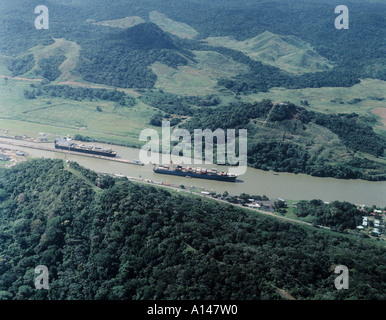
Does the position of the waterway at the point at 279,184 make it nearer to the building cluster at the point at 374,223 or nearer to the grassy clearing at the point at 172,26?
the building cluster at the point at 374,223

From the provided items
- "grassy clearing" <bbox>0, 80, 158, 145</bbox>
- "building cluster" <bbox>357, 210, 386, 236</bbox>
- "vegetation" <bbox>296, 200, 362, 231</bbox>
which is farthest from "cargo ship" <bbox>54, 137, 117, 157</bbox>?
"building cluster" <bbox>357, 210, 386, 236</bbox>

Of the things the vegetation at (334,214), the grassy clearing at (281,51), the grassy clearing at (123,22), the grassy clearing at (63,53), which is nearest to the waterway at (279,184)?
the vegetation at (334,214)

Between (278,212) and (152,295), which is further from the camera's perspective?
(278,212)

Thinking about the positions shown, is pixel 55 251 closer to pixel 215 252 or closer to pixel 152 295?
pixel 152 295

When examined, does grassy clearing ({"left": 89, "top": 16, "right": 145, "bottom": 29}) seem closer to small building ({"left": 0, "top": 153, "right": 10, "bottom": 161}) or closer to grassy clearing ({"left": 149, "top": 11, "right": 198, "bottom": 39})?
grassy clearing ({"left": 149, "top": 11, "right": 198, "bottom": 39})

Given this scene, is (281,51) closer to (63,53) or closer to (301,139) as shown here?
(63,53)
